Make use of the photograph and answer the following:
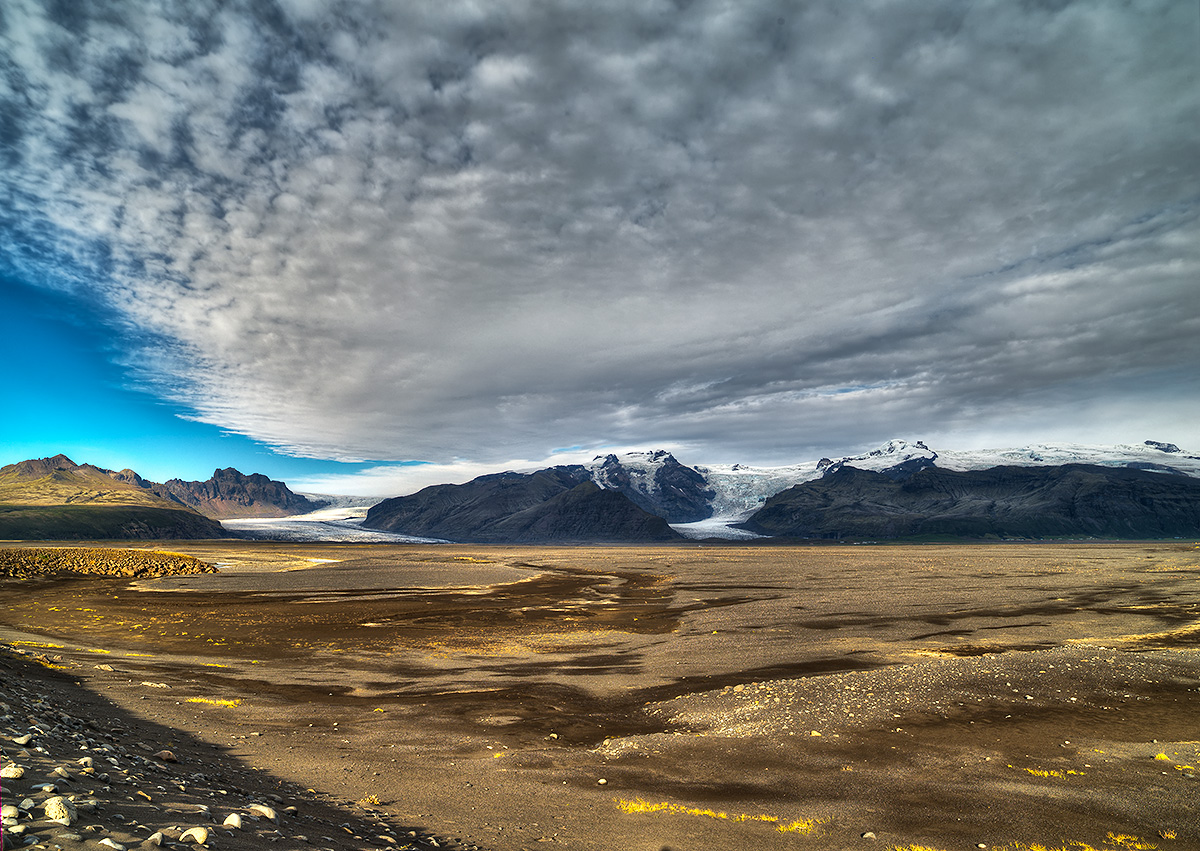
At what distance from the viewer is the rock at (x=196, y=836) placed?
19.2ft

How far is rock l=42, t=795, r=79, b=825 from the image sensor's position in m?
5.37

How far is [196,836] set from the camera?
5.89 metres

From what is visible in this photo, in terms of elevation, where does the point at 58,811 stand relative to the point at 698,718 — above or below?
above

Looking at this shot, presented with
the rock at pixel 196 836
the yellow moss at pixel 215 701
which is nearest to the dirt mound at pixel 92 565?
the yellow moss at pixel 215 701

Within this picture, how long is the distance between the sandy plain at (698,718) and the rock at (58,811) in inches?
221

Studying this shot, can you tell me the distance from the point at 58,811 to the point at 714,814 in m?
10.3

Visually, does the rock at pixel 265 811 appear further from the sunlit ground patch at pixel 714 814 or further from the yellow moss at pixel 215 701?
the yellow moss at pixel 215 701

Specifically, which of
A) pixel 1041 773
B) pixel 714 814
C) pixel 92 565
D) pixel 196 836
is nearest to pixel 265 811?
pixel 196 836

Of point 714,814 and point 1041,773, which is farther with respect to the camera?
point 1041,773

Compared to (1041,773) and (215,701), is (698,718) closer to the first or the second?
(1041,773)

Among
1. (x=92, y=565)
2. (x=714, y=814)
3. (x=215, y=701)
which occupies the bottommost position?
(x=714, y=814)

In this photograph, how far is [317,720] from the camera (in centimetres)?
1722

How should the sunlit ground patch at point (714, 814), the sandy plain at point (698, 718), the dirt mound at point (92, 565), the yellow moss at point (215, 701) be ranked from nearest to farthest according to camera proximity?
the sunlit ground patch at point (714, 814), the sandy plain at point (698, 718), the yellow moss at point (215, 701), the dirt mound at point (92, 565)

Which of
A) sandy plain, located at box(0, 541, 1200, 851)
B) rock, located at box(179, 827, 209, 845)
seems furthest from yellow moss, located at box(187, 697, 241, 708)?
rock, located at box(179, 827, 209, 845)
